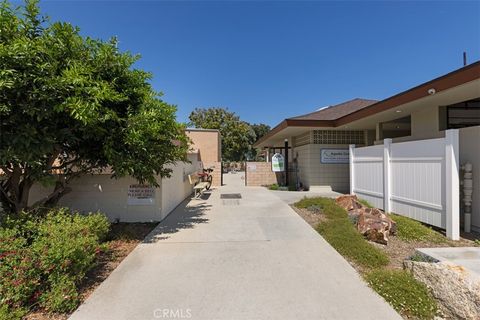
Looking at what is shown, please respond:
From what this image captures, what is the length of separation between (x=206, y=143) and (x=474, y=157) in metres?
17.1

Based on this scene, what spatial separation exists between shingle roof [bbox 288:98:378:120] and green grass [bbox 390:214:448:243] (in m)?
7.31

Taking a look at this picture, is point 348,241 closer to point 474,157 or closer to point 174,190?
point 474,157

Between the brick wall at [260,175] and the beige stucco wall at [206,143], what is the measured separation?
16.6 ft

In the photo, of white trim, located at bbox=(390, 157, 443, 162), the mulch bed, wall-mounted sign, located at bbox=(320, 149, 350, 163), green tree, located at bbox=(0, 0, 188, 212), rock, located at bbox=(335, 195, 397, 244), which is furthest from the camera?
wall-mounted sign, located at bbox=(320, 149, 350, 163)

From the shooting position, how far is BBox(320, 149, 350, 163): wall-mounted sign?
12534 millimetres

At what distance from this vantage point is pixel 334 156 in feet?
41.2

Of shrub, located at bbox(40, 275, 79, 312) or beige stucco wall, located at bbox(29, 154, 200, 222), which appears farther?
beige stucco wall, located at bbox(29, 154, 200, 222)

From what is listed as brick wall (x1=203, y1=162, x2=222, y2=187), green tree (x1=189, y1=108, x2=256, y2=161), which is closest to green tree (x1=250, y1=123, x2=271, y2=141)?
green tree (x1=189, y1=108, x2=256, y2=161)

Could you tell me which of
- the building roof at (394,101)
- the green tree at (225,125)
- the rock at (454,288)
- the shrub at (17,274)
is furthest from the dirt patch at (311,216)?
the green tree at (225,125)

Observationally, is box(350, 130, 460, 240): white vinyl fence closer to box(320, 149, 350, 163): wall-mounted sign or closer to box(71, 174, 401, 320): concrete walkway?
box(71, 174, 401, 320): concrete walkway

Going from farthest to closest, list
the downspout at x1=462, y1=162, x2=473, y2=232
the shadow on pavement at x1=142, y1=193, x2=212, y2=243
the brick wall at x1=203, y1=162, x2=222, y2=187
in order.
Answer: the brick wall at x1=203, y1=162, x2=222, y2=187 < the shadow on pavement at x1=142, y1=193, x2=212, y2=243 < the downspout at x1=462, y1=162, x2=473, y2=232

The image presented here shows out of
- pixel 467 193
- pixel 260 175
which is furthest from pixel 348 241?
pixel 260 175

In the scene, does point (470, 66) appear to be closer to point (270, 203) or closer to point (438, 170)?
point (438, 170)

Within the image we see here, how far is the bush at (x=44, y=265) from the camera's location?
2473 millimetres
